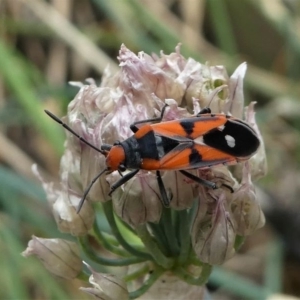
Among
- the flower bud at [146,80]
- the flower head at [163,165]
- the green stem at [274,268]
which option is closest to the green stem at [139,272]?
the flower head at [163,165]

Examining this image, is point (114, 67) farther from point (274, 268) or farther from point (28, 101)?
point (274, 268)

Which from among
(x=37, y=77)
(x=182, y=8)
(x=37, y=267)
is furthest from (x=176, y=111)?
(x=182, y=8)

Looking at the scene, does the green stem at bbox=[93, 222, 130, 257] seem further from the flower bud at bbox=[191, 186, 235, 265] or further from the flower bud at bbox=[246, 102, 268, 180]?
the flower bud at bbox=[246, 102, 268, 180]

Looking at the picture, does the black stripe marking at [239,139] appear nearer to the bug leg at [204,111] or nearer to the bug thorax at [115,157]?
the bug leg at [204,111]

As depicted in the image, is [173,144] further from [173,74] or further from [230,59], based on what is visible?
[230,59]

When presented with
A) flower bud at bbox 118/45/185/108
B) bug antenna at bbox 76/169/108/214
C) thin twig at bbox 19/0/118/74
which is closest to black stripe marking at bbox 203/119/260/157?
flower bud at bbox 118/45/185/108
